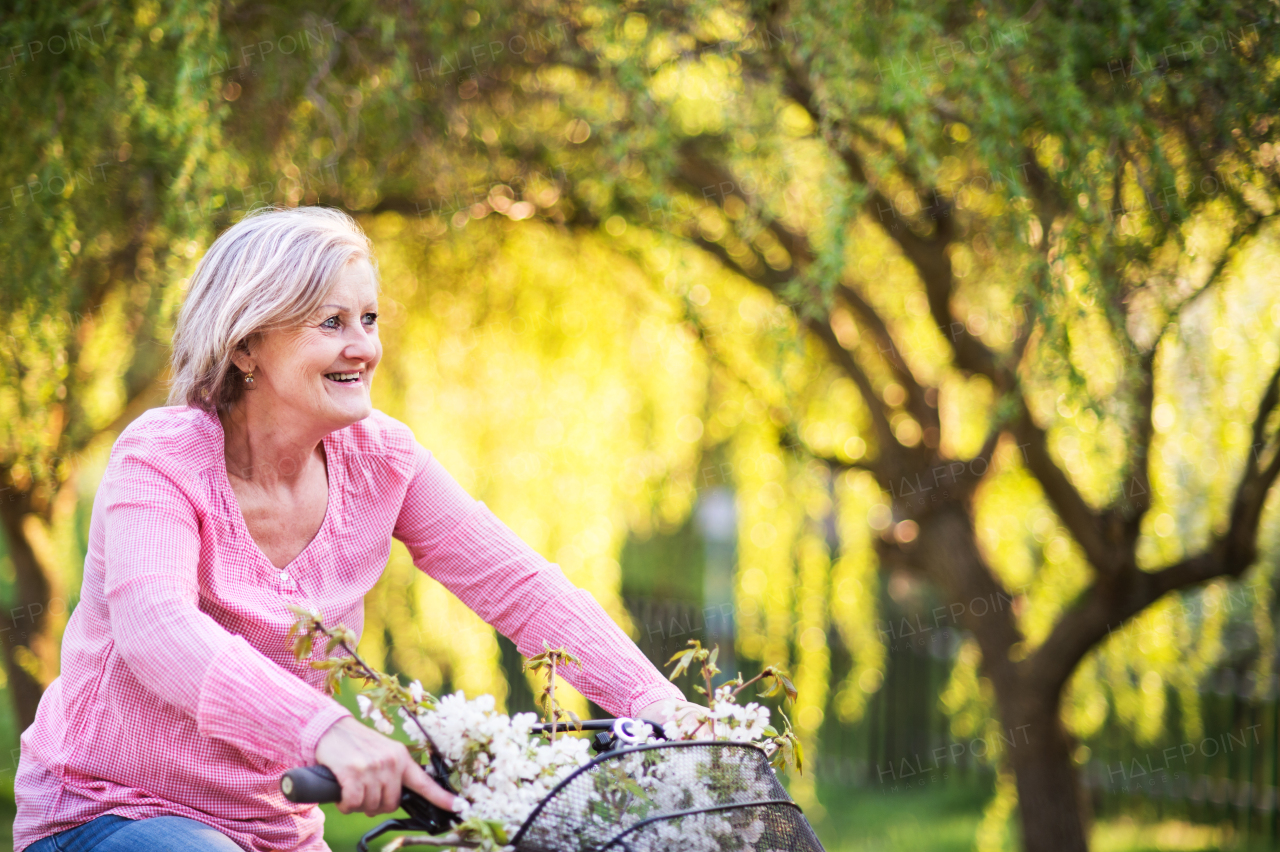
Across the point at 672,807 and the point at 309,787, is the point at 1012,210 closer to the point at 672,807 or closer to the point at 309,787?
the point at 672,807

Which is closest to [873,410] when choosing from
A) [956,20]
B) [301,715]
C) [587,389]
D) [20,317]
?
[587,389]

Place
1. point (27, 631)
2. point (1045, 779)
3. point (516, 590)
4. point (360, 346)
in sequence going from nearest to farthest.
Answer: point (360, 346), point (516, 590), point (27, 631), point (1045, 779)

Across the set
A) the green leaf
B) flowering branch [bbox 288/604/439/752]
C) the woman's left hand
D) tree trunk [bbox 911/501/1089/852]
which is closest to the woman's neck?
flowering branch [bbox 288/604/439/752]

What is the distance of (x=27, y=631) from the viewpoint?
4559mm

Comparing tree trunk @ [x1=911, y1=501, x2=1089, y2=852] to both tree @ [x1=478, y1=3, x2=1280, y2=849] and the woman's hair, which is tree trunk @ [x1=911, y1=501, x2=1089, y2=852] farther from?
the woman's hair

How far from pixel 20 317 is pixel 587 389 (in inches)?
103

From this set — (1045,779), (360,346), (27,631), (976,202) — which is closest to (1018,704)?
(1045,779)

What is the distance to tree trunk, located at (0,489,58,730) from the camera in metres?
4.44

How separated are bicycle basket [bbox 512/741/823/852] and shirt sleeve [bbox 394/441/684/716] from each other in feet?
1.17

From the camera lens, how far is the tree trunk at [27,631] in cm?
444

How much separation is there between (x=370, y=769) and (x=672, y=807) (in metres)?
0.38

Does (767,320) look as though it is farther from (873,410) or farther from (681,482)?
(681,482)

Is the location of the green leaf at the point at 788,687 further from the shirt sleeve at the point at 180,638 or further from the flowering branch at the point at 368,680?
the shirt sleeve at the point at 180,638

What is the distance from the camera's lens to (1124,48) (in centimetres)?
296
